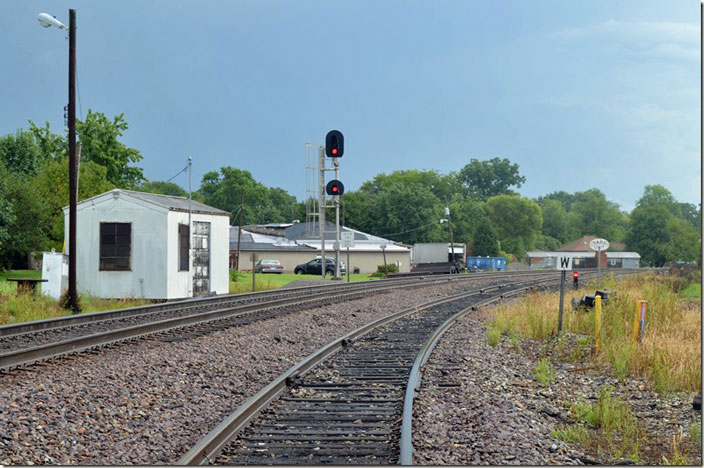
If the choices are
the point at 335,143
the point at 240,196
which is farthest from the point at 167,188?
the point at 335,143

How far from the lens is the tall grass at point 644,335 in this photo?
1085 cm

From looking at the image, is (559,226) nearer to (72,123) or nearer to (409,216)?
(409,216)

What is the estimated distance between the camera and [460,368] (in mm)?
11500

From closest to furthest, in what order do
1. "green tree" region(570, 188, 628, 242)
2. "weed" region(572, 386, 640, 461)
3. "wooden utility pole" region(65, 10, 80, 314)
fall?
"weed" region(572, 386, 640, 461)
"wooden utility pole" region(65, 10, 80, 314)
"green tree" region(570, 188, 628, 242)

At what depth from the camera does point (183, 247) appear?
2653 centimetres

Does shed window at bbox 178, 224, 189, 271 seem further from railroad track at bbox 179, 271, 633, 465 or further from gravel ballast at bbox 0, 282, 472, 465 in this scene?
railroad track at bbox 179, 271, 633, 465

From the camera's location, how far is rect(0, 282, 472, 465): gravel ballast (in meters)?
7.03

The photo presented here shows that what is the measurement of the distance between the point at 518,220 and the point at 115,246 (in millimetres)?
118764

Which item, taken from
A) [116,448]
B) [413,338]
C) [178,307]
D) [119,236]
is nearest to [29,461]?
[116,448]

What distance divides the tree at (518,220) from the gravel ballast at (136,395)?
12585cm

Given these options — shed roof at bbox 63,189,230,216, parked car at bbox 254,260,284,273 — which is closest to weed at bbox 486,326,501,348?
shed roof at bbox 63,189,230,216

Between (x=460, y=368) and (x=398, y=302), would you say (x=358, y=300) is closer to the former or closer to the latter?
(x=398, y=302)

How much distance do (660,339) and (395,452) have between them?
8237 mm

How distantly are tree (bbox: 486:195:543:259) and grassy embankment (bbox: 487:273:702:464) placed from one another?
11535 cm
